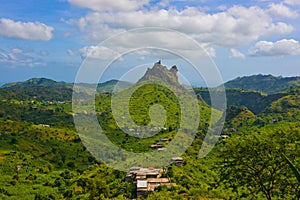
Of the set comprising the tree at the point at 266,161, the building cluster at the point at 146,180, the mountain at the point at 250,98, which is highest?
the mountain at the point at 250,98

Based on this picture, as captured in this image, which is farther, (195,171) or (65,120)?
(65,120)

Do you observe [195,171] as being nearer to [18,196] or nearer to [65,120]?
[18,196]

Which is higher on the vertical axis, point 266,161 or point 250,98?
point 250,98

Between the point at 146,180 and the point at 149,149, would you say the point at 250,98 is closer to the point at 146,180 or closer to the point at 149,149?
the point at 149,149

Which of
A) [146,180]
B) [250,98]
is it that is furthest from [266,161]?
[250,98]

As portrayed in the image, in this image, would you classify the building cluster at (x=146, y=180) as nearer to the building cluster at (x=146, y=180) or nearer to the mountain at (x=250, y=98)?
the building cluster at (x=146, y=180)

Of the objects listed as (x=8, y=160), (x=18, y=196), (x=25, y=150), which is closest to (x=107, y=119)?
(x=25, y=150)

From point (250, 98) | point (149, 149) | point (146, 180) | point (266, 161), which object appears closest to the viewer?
point (266, 161)

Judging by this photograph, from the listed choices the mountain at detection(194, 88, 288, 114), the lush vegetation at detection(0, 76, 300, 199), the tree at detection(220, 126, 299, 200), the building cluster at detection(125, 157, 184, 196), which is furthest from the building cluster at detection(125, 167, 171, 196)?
the mountain at detection(194, 88, 288, 114)

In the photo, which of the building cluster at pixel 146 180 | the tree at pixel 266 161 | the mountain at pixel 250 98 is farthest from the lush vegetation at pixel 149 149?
the mountain at pixel 250 98
